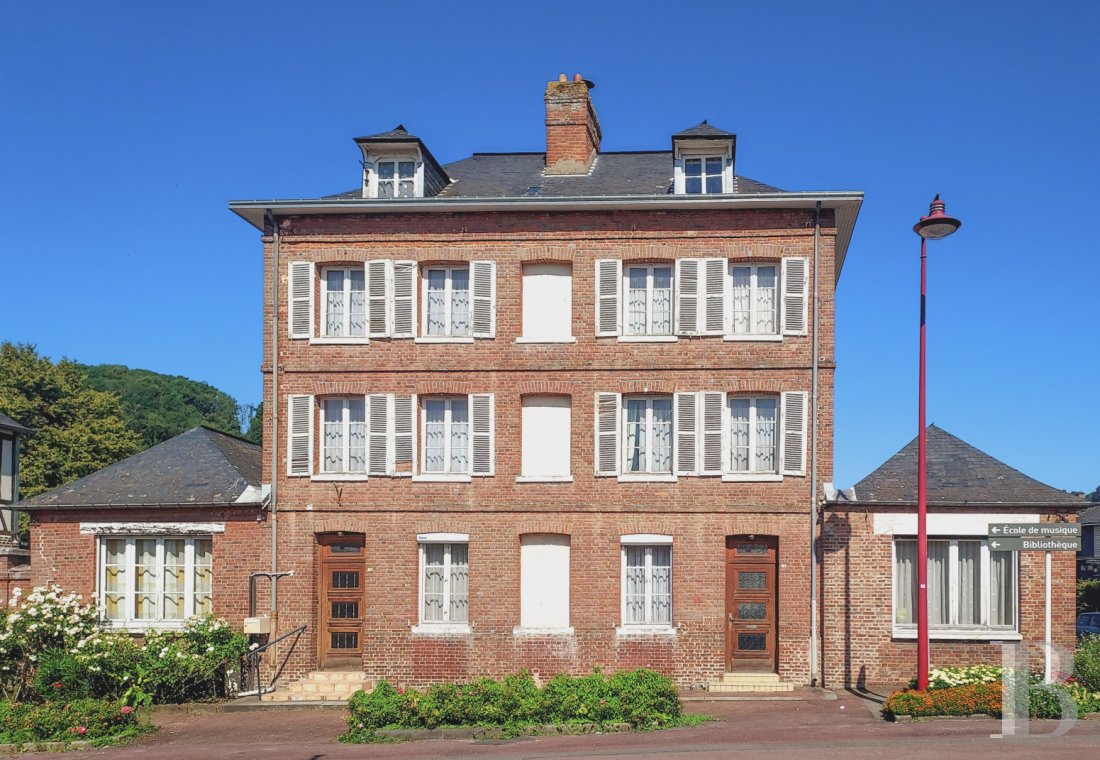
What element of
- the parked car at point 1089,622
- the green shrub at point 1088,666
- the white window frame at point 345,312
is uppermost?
the white window frame at point 345,312

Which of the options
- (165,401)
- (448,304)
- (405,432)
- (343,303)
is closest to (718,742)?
(405,432)

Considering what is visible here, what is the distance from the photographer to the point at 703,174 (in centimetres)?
1950

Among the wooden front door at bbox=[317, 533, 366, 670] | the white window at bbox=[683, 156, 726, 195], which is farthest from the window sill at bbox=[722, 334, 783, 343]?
the wooden front door at bbox=[317, 533, 366, 670]

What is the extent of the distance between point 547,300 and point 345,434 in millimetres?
4647

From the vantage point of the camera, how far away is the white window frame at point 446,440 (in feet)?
62.2

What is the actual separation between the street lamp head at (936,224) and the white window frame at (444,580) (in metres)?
9.51

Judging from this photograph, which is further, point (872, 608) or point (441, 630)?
point (441, 630)

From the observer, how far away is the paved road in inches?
512

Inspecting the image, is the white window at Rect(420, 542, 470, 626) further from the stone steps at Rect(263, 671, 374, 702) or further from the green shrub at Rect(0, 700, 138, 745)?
the green shrub at Rect(0, 700, 138, 745)

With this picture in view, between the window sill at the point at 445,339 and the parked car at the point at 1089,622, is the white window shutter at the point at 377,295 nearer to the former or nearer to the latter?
the window sill at the point at 445,339

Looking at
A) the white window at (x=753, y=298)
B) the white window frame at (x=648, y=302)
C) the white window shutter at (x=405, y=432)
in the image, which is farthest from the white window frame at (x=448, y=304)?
the white window at (x=753, y=298)

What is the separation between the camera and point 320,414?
19531mm

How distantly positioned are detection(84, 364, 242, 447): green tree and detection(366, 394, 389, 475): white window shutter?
45.9 metres

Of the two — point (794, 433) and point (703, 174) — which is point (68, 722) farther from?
point (703, 174)
